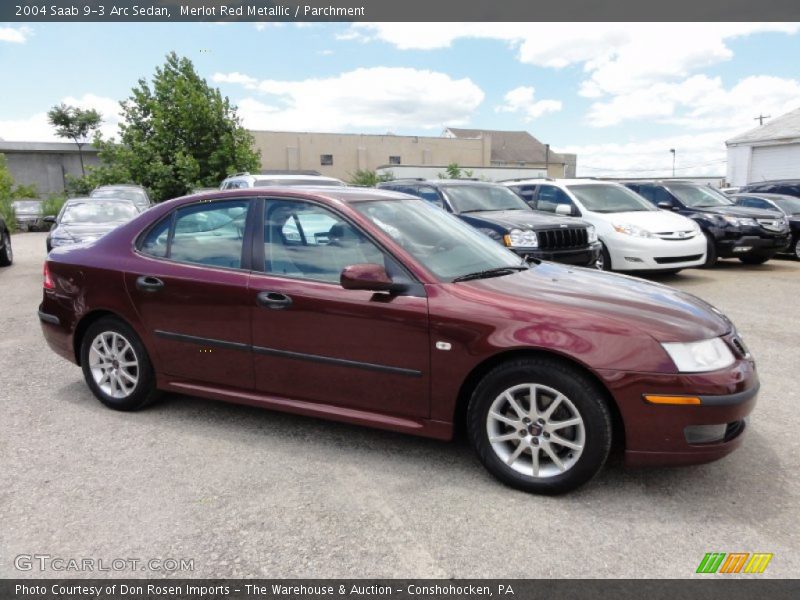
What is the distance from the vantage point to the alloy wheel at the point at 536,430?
3.14 metres

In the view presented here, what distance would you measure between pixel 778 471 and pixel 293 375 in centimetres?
277

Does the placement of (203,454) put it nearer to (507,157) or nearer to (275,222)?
(275,222)

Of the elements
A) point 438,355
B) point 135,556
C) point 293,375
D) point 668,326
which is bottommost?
point 135,556

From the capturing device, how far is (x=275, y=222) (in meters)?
3.99

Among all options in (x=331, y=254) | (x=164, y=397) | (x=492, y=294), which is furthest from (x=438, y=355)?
(x=164, y=397)

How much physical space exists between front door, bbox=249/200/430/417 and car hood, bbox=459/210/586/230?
16.3ft

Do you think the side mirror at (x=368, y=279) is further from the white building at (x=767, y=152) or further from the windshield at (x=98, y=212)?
the white building at (x=767, y=152)

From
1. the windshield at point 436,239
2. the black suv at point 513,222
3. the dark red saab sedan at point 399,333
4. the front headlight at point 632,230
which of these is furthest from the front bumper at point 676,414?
the front headlight at point 632,230

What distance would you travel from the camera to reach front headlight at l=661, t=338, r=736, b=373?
3029 mm

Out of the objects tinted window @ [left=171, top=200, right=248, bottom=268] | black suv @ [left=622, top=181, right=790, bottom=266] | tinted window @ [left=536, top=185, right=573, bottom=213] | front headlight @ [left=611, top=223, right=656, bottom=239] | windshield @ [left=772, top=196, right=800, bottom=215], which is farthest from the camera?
windshield @ [left=772, top=196, right=800, bottom=215]

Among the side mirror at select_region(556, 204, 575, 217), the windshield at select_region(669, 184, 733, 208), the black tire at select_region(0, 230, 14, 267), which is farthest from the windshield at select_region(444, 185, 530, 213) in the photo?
the black tire at select_region(0, 230, 14, 267)

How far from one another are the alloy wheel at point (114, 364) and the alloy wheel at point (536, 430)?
2.59 meters

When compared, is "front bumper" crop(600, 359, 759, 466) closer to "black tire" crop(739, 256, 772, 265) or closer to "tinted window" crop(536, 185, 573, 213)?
"tinted window" crop(536, 185, 573, 213)

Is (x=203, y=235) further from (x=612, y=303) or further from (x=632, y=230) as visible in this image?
(x=632, y=230)
